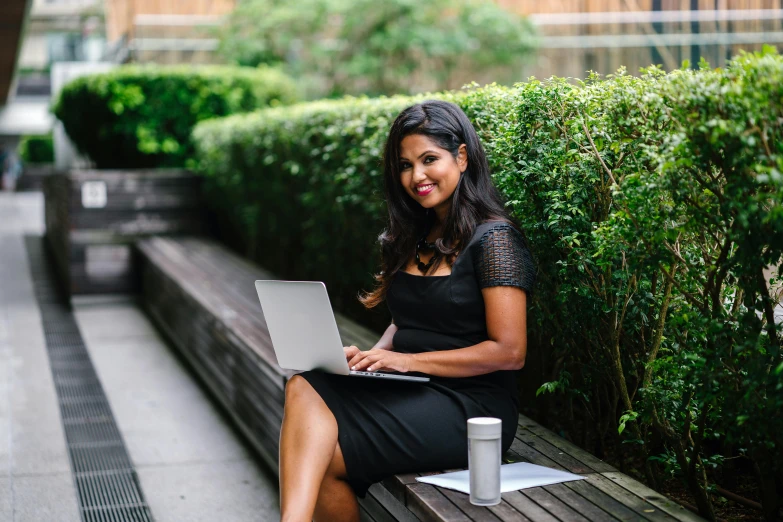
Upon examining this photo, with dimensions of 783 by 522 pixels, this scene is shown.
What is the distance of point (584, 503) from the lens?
244 cm

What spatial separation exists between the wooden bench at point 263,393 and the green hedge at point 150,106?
181 cm

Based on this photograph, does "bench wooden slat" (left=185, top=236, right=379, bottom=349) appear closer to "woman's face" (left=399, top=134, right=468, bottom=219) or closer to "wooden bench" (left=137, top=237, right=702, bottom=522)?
"wooden bench" (left=137, top=237, right=702, bottom=522)

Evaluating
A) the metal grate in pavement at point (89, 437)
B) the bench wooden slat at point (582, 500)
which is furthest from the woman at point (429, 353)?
the metal grate in pavement at point (89, 437)

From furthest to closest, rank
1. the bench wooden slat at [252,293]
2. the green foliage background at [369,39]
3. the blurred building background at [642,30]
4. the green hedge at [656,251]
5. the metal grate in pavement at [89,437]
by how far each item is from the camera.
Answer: the blurred building background at [642,30] → the green foliage background at [369,39] → the bench wooden slat at [252,293] → the metal grate in pavement at [89,437] → the green hedge at [656,251]

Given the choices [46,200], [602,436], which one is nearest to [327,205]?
[602,436]

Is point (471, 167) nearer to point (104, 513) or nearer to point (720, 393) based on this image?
point (720, 393)

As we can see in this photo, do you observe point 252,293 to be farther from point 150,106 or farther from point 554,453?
point 150,106

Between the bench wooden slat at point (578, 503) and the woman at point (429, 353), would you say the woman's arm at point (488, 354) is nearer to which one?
the woman at point (429, 353)

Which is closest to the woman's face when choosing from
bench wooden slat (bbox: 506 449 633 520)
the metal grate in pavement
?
bench wooden slat (bbox: 506 449 633 520)

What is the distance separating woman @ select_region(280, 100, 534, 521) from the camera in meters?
2.71

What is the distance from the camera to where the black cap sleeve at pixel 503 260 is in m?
2.71

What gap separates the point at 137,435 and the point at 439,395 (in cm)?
283

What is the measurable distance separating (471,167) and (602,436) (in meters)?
1.09

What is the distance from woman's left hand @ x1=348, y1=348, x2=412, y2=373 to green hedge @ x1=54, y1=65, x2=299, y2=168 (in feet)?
24.7
